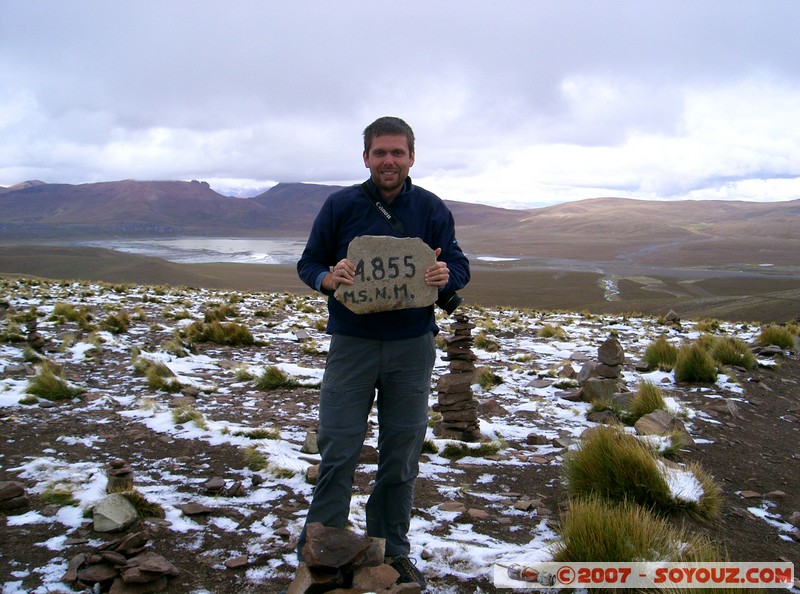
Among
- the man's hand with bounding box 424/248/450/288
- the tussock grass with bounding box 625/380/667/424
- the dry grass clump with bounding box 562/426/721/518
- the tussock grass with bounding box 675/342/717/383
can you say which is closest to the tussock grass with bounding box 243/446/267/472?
the dry grass clump with bounding box 562/426/721/518

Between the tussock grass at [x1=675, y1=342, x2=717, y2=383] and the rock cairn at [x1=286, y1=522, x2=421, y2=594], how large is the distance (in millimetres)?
6913

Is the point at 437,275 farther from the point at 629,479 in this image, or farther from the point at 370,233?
the point at 629,479

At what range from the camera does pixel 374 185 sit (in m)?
3.25

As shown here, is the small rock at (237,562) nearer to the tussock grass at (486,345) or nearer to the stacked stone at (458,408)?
the stacked stone at (458,408)

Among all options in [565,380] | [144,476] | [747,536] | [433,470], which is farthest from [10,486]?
[565,380]

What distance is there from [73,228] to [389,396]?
7170 inches

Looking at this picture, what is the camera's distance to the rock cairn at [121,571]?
3037mm

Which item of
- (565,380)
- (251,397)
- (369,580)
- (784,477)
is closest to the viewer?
(369,580)

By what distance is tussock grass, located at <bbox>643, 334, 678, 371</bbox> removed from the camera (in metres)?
9.38

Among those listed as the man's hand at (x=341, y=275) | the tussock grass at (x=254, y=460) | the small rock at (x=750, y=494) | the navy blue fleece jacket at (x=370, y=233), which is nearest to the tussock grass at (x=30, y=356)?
the tussock grass at (x=254, y=460)

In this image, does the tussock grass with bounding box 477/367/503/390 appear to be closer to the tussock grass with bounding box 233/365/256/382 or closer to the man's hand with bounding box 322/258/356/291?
the tussock grass with bounding box 233/365/256/382

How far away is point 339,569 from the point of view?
2.81 metres

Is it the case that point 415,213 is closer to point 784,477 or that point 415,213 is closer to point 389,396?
point 389,396

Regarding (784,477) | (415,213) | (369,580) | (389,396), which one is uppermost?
(415,213)
